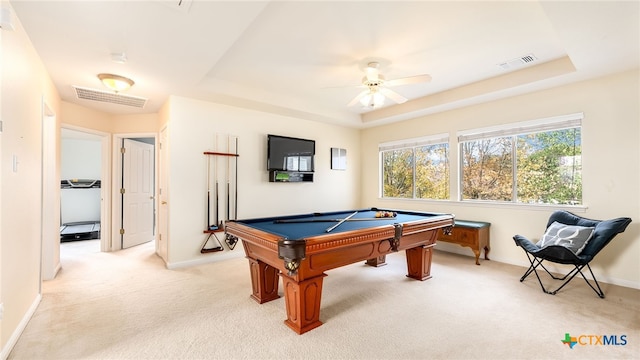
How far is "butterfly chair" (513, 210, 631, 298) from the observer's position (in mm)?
2775

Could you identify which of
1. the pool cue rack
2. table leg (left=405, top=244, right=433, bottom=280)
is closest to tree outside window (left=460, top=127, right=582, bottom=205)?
table leg (left=405, top=244, right=433, bottom=280)

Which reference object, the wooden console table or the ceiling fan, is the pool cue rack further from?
the wooden console table

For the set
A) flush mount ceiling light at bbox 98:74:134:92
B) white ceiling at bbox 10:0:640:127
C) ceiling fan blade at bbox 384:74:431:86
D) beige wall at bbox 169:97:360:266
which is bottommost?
beige wall at bbox 169:97:360:266

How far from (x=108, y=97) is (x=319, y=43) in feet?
9.96

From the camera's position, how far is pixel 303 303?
7.22 feet

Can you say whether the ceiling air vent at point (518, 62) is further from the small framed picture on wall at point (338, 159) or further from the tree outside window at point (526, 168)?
the small framed picture on wall at point (338, 159)

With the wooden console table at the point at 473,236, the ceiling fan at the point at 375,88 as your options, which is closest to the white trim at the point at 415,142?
the wooden console table at the point at 473,236

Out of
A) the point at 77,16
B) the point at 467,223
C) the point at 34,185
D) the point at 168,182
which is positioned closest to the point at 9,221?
the point at 34,185

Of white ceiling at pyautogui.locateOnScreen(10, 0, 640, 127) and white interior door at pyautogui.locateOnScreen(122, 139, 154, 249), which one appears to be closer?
white ceiling at pyautogui.locateOnScreen(10, 0, 640, 127)

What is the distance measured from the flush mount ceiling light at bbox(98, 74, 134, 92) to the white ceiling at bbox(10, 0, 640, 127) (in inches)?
4.3

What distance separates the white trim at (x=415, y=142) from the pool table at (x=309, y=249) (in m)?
2.04

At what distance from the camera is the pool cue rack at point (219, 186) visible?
416cm

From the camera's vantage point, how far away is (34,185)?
8.39 ft

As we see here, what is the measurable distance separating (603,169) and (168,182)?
5398 mm
